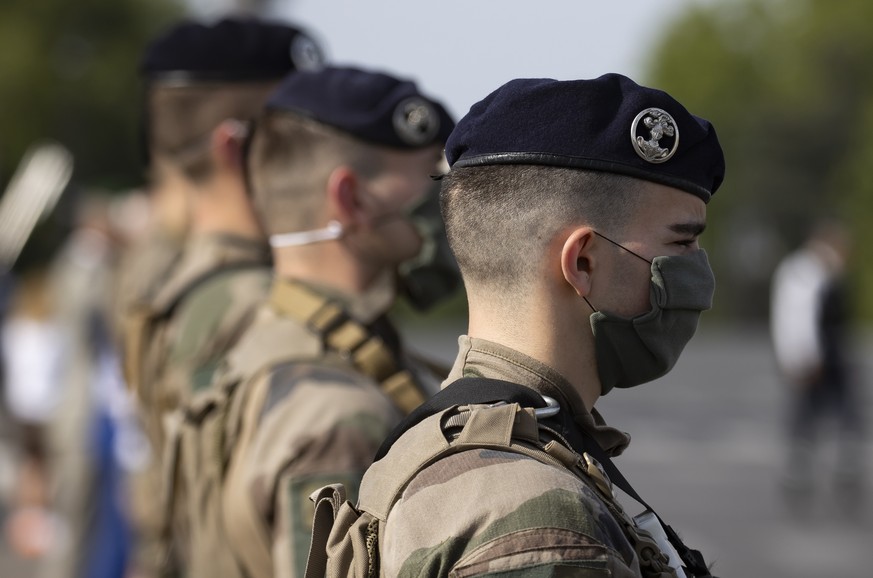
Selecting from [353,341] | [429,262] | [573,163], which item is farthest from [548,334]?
[429,262]

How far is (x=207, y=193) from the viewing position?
16.0 ft

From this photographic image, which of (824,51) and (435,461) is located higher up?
(435,461)

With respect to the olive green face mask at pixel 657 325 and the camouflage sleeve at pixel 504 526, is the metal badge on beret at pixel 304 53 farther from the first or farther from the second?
the camouflage sleeve at pixel 504 526

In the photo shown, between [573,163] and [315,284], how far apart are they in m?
1.61

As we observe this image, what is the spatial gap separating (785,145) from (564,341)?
44172 mm

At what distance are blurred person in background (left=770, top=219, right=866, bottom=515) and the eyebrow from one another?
10202 millimetres

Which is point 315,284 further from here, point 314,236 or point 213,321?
point 213,321

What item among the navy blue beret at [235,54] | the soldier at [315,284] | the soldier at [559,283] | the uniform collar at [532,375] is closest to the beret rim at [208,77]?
the navy blue beret at [235,54]

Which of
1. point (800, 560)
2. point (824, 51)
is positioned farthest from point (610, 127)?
point (824, 51)

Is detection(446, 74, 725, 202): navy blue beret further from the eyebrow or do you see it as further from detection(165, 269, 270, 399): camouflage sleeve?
detection(165, 269, 270, 399): camouflage sleeve

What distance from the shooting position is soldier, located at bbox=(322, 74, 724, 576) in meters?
2.28

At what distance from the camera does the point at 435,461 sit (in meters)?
2.26

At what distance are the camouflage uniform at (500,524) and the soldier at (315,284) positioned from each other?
118 centimetres

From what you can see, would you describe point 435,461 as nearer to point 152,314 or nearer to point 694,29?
point 152,314
